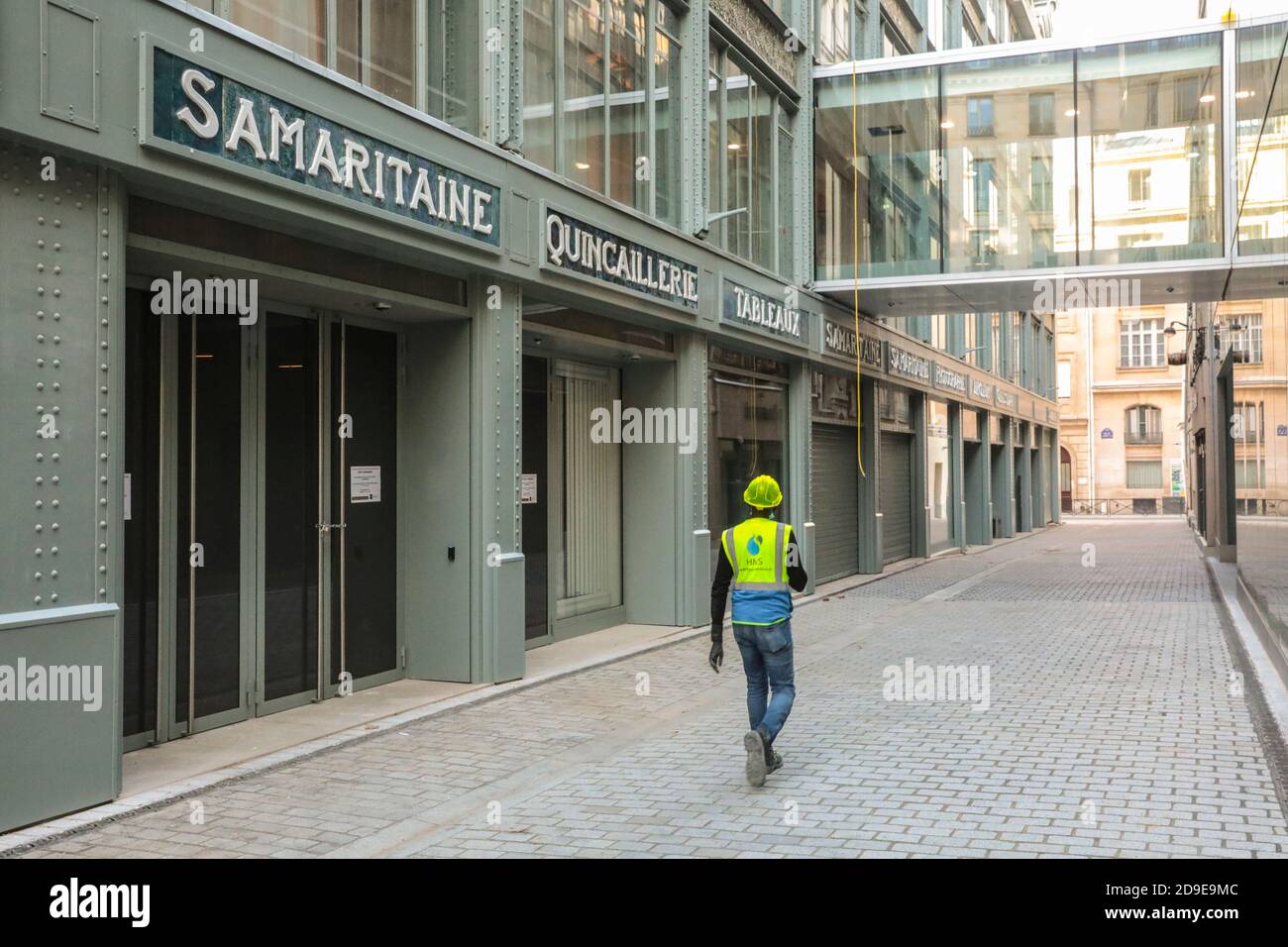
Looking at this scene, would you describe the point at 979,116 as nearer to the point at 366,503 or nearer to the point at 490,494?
the point at 490,494

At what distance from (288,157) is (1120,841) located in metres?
6.17

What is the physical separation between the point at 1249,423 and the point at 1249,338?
2.93 m

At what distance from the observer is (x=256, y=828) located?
5918 millimetres

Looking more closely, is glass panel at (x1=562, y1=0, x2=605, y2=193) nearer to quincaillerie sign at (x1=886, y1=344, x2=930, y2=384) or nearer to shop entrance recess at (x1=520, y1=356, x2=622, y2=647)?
shop entrance recess at (x1=520, y1=356, x2=622, y2=647)

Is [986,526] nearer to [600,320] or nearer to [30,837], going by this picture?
[600,320]

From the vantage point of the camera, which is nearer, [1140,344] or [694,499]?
[694,499]

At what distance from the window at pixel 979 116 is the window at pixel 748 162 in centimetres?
270

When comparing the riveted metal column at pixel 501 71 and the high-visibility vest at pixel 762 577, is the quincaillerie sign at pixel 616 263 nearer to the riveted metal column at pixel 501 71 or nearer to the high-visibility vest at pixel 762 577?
the riveted metal column at pixel 501 71

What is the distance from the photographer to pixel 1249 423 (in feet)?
45.5

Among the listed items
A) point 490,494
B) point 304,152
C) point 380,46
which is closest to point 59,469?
point 304,152

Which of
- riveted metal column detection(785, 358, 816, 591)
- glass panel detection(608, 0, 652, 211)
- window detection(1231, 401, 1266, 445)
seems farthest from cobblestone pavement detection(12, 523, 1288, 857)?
riveted metal column detection(785, 358, 816, 591)

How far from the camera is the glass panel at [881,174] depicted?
59.1ft

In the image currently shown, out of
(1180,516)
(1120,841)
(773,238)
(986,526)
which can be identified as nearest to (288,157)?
(1120,841)

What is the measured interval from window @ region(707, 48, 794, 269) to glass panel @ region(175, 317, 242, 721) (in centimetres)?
780
